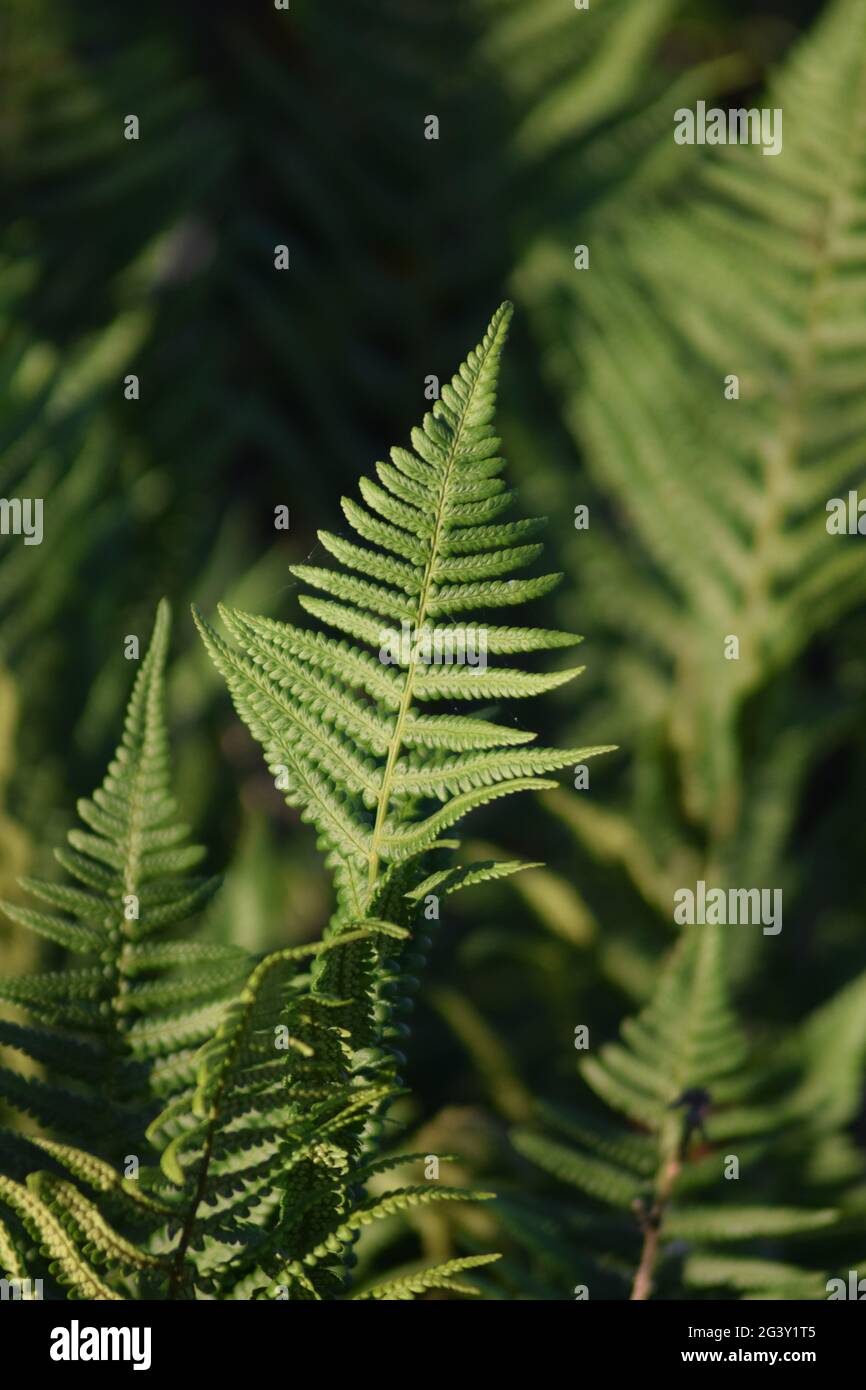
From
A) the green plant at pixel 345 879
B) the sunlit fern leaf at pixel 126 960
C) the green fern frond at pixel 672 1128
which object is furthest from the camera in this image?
the green fern frond at pixel 672 1128

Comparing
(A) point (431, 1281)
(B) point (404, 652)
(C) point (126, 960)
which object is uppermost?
(B) point (404, 652)

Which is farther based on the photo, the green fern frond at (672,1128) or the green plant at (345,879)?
the green fern frond at (672,1128)

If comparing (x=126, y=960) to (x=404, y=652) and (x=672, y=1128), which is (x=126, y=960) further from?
(x=672, y=1128)

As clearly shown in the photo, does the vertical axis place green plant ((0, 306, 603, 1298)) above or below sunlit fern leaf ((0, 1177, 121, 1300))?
above

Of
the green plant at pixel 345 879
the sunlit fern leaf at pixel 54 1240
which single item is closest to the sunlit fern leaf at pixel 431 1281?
the green plant at pixel 345 879

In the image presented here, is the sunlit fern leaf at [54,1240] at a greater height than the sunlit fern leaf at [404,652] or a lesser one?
lesser

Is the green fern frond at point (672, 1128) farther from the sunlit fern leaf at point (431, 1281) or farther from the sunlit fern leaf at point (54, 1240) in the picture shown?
the sunlit fern leaf at point (54, 1240)

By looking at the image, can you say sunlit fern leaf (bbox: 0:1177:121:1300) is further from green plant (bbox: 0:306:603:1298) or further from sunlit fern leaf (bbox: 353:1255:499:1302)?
sunlit fern leaf (bbox: 353:1255:499:1302)

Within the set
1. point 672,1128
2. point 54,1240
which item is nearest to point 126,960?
point 54,1240

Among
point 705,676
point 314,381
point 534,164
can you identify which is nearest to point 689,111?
point 534,164

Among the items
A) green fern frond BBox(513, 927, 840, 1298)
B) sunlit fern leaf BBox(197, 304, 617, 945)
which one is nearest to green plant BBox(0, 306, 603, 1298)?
sunlit fern leaf BBox(197, 304, 617, 945)

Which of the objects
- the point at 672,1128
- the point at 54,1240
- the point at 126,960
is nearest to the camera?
the point at 54,1240

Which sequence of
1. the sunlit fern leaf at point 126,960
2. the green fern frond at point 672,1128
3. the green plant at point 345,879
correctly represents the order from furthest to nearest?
the green fern frond at point 672,1128 → the sunlit fern leaf at point 126,960 → the green plant at point 345,879

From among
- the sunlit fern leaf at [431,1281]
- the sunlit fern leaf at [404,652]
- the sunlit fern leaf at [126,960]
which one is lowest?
the sunlit fern leaf at [431,1281]
